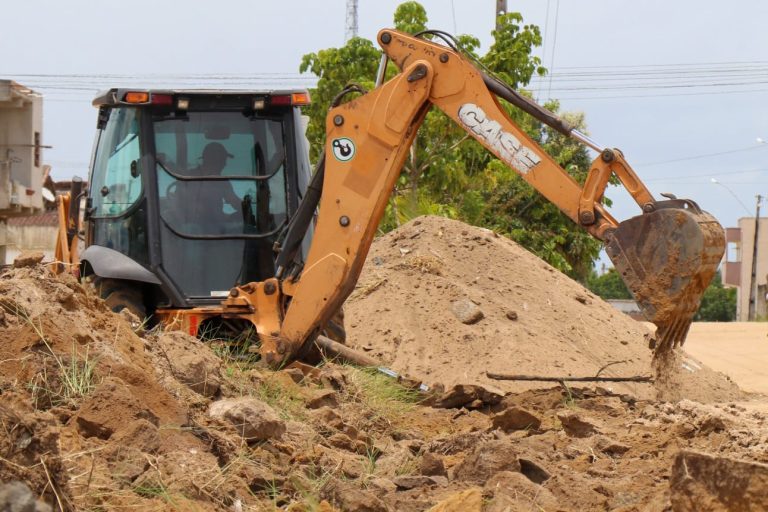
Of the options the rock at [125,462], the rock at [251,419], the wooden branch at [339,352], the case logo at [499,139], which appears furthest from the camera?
the wooden branch at [339,352]

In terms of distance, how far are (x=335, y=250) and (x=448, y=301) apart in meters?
3.98

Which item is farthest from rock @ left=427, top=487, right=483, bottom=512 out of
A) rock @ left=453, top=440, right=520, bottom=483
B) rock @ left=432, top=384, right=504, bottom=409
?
rock @ left=432, top=384, right=504, bottom=409

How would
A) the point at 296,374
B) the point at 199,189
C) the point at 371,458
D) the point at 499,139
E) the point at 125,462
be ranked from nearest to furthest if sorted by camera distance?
the point at 125,462, the point at 371,458, the point at 499,139, the point at 296,374, the point at 199,189

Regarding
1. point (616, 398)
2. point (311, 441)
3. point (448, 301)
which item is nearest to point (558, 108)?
point (448, 301)

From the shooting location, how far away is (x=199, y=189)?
372 inches

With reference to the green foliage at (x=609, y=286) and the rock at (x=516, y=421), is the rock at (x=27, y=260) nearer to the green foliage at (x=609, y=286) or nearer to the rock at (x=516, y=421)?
the rock at (x=516, y=421)

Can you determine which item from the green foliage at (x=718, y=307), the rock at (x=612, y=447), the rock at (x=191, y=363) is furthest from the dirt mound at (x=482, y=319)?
the green foliage at (x=718, y=307)

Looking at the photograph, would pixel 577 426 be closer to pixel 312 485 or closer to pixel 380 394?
pixel 380 394

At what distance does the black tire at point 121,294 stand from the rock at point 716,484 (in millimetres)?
5469

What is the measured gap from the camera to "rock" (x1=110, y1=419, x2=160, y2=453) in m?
5.13

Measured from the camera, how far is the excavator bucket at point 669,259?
7625mm

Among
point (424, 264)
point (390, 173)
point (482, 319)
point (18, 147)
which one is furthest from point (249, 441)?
point (18, 147)

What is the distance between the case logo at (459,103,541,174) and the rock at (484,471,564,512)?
336 centimetres

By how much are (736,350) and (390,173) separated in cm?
1540
